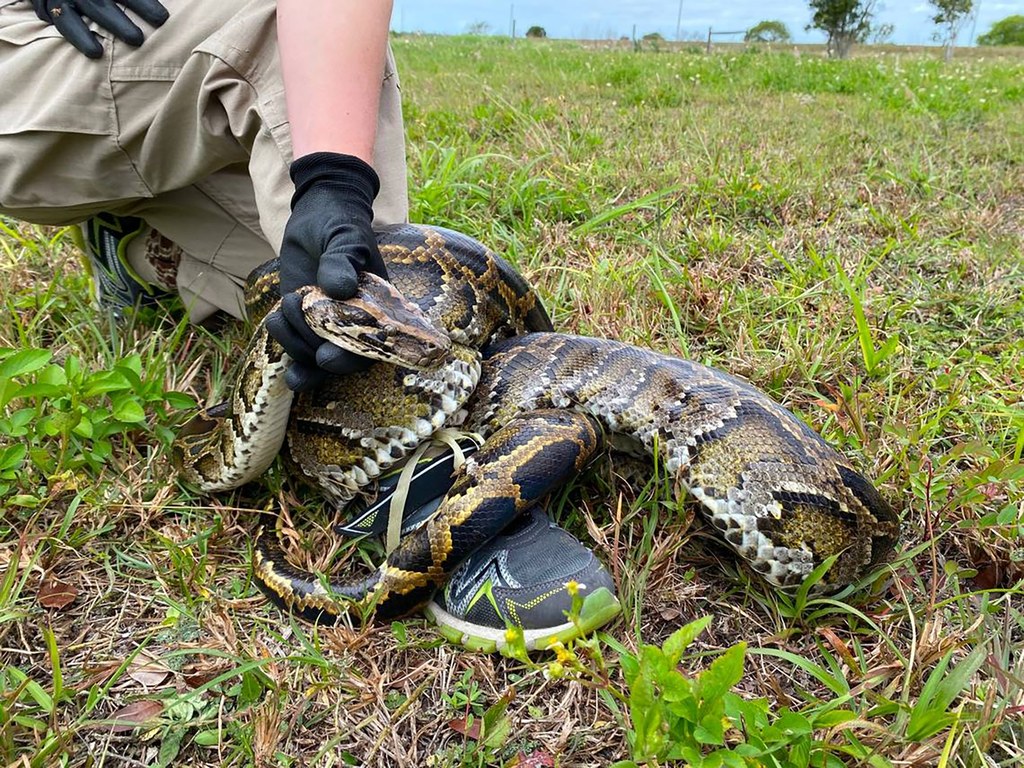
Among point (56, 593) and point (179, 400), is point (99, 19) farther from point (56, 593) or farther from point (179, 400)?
point (56, 593)

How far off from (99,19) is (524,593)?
10.1 ft

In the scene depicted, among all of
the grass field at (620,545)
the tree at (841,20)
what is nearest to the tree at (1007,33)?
the tree at (841,20)

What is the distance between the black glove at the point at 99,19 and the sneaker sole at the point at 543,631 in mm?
2885

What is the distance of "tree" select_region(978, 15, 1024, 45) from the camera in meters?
75.8

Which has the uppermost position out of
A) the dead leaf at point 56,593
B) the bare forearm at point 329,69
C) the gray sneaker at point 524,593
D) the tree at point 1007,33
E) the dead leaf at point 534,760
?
the tree at point 1007,33

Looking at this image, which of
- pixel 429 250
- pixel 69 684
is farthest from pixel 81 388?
pixel 429 250

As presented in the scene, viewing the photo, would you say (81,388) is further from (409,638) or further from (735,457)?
(735,457)

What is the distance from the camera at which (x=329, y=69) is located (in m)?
2.79

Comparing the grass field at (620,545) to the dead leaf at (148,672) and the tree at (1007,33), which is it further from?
the tree at (1007,33)

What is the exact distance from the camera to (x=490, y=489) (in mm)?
2658

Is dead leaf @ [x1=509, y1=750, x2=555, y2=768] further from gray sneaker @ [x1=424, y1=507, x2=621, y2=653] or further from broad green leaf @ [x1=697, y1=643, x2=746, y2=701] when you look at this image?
broad green leaf @ [x1=697, y1=643, x2=746, y2=701]

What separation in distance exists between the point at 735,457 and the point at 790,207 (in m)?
3.60

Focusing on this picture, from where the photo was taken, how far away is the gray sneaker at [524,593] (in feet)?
7.96

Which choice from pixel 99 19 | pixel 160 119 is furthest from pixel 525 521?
pixel 99 19
